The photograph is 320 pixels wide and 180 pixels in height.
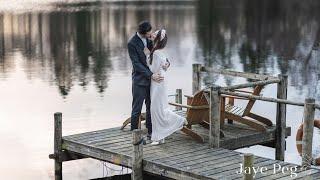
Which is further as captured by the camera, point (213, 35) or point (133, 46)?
point (213, 35)

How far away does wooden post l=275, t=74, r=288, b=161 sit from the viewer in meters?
13.4

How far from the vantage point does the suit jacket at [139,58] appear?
38.2 ft

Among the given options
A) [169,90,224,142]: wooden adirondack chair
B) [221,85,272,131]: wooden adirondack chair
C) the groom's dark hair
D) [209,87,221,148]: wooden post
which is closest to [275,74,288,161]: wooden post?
[221,85,272,131]: wooden adirondack chair

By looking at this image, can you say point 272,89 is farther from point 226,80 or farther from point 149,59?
point 149,59

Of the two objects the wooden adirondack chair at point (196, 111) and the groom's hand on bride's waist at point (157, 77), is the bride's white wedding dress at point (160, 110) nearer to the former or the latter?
the groom's hand on bride's waist at point (157, 77)

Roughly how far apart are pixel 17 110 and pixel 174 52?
1866 centimetres

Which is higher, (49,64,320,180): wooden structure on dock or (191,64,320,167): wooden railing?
(191,64,320,167): wooden railing

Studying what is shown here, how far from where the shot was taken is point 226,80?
3064 cm

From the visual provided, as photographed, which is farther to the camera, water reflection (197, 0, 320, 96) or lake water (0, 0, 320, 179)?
water reflection (197, 0, 320, 96)

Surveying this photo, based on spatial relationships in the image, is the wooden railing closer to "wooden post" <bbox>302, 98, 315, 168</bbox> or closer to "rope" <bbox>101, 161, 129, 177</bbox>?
"wooden post" <bbox>302, 98, 315, 168</bbox>

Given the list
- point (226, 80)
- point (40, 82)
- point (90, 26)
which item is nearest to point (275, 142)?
point (226, 80)

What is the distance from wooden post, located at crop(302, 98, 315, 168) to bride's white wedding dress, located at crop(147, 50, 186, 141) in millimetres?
2404

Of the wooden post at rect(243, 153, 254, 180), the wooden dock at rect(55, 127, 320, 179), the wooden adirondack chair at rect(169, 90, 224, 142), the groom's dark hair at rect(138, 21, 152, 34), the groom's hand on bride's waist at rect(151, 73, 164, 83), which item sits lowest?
the wooden dock at rect(55, 127, 320, 179)

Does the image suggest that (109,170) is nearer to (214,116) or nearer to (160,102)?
(160,102)
